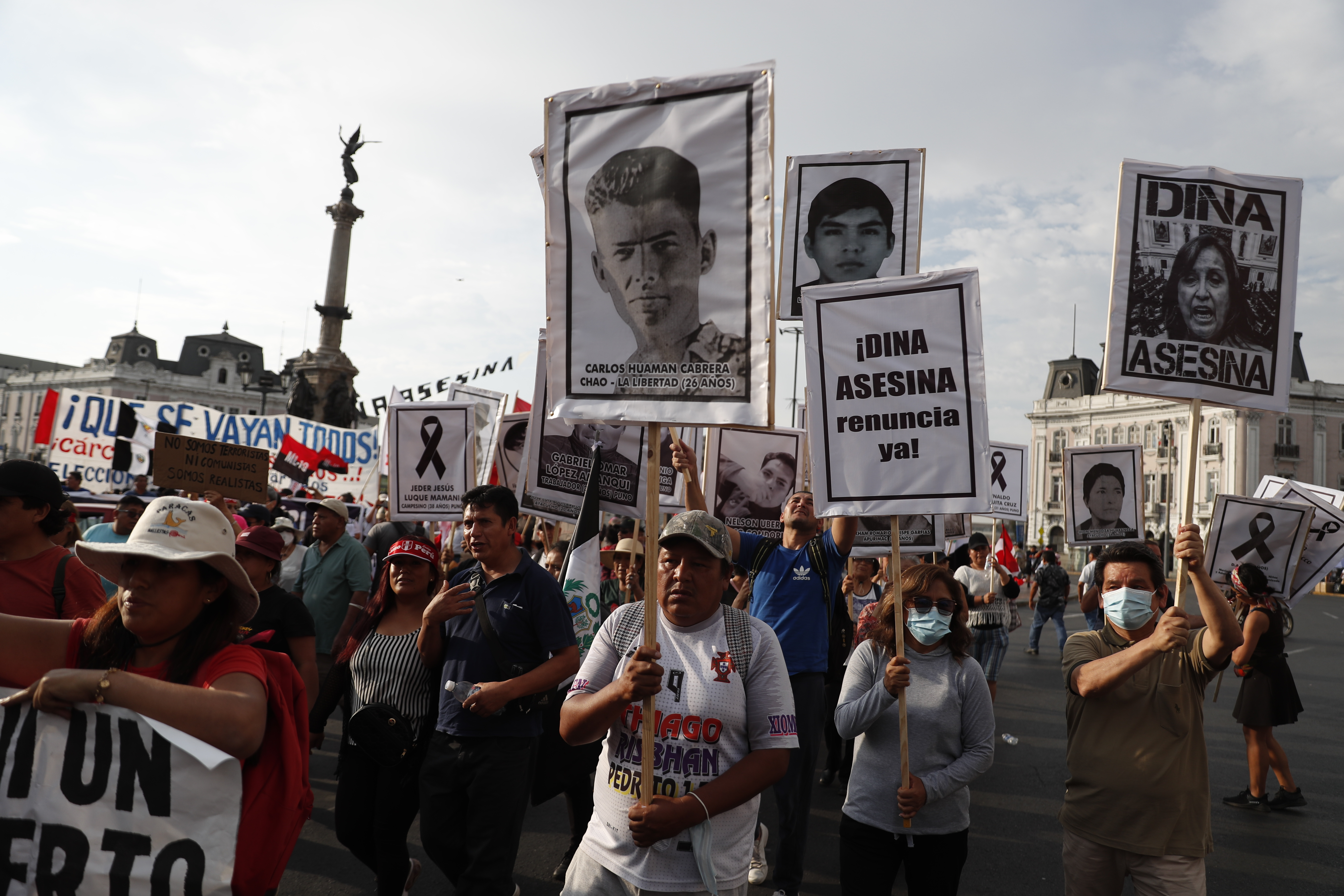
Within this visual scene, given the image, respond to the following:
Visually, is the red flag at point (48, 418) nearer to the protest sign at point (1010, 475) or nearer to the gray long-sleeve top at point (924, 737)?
the protest sign at point (1010, 475)

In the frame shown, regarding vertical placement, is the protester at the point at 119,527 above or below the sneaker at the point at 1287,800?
above

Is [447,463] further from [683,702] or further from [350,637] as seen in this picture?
[683,702]

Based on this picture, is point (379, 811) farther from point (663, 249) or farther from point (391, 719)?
point (663, 249)

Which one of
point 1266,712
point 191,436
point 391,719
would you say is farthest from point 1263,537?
point 191,436

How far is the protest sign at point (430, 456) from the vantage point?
827 cm

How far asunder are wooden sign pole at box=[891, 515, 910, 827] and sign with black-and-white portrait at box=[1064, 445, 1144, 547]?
682 centimetres

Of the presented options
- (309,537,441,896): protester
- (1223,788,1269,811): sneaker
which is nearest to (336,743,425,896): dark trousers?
(309,537,441,896): protester

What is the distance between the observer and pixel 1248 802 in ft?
23.1

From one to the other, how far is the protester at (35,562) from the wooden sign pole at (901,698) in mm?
2906

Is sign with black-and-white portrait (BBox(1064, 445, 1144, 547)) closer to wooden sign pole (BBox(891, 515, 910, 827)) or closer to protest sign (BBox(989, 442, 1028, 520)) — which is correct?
protest sign (BBox(989, 442, 1028, 520))

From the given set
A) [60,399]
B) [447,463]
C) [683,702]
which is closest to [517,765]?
[683,702]

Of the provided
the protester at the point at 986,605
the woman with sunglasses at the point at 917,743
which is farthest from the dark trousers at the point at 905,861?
the protester at the point at 986,605

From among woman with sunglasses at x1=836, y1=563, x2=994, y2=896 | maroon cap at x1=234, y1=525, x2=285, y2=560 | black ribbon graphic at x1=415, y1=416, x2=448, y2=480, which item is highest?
black ribbon graphic at x1=415, y1=416, x2=448, y2=480

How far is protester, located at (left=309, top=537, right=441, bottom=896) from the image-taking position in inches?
160
